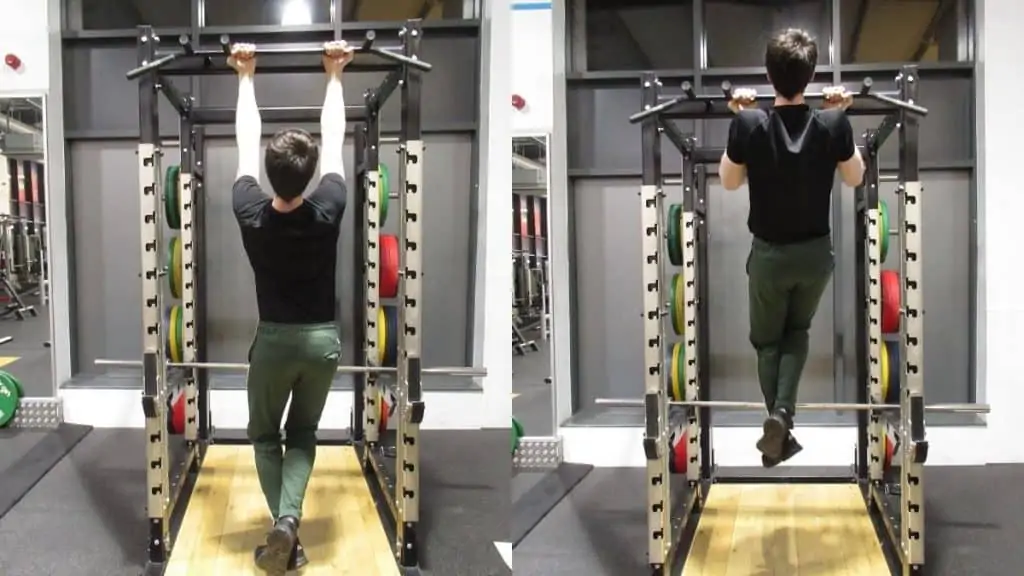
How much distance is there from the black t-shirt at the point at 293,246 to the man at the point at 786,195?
58.1 inches

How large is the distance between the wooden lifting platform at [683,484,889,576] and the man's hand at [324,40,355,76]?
8.65 feet

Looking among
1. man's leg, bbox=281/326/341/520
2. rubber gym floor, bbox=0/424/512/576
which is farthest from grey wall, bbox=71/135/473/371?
man's leg, bbox=281/326/341/520

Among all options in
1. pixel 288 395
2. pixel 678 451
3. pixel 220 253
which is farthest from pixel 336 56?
pixel 678 451

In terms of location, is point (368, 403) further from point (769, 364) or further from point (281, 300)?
point (769, 364)

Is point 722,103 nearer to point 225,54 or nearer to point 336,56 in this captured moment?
point 336,56

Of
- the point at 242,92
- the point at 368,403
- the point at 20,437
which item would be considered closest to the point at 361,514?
the point at 368,403

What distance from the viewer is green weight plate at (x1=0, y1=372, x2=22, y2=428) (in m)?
4.86

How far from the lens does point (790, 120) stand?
2.73 metres

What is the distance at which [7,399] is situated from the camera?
487 centimetres

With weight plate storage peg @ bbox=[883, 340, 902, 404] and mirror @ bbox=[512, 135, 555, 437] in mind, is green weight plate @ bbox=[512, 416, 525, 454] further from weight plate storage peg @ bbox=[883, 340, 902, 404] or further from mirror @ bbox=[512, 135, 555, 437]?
weight plate storage peg @ bbox=[883, 340, 902, 404]

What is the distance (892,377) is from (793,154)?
177 centimetres

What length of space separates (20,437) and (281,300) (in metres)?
3.03

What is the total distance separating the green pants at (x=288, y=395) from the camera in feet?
9.55

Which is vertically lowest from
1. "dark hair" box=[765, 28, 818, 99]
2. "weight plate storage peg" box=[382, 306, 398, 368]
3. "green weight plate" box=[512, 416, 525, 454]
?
"green weight plate" box=[512, 416, 525, 454]
